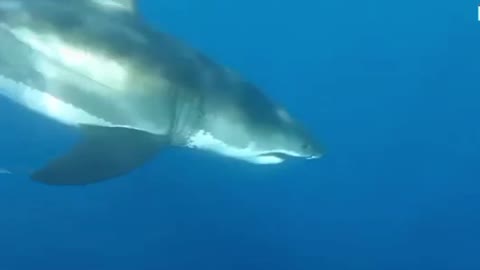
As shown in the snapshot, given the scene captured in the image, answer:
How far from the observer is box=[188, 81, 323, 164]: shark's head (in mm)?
3896

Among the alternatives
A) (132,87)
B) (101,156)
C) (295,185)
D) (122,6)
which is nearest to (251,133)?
(132,87)

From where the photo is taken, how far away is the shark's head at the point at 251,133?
3.90m

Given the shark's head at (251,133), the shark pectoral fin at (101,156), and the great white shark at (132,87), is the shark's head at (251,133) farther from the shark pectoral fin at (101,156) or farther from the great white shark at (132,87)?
the shark pectoral fin at (101,156)

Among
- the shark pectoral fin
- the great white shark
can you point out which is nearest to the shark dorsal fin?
the great white shark

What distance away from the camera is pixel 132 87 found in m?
3.97

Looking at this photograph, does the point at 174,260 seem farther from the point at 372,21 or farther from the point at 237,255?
the point at 372,21

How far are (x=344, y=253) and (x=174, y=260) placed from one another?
7.43 feet

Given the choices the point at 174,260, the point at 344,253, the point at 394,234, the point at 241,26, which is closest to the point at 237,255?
the point at 174,260

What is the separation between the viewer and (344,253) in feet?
31.5

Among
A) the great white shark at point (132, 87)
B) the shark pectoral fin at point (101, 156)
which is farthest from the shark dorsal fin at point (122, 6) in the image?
the shark pectoral fin at point (101, 156)

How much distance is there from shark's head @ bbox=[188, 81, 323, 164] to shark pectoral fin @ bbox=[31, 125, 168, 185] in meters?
Answer: 0.26

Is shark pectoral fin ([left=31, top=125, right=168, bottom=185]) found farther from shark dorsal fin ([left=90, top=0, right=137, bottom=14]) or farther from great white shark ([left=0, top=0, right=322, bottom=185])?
shark dorsal fin ([left=90, top=0, right=137, bottom=14])

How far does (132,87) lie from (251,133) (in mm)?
663

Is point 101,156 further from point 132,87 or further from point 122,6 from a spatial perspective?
point 122,6
